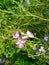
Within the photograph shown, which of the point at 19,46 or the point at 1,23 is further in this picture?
the point at 1,23

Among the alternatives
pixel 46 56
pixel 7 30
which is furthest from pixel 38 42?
pixel 7 30

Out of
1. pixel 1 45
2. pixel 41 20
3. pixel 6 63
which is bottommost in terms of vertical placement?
pixel 6 63

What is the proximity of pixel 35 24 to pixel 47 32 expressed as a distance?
4.4 inches

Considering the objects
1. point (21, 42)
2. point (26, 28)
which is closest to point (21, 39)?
point (21, 42)

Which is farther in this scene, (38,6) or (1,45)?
(38,6)

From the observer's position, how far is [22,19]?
1971 millimetres

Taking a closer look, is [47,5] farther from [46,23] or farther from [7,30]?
[7,30]

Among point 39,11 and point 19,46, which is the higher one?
point 39,11

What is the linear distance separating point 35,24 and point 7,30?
23 cm

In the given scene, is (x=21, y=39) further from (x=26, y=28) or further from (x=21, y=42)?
(x=26, y=28)

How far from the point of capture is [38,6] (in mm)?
2033

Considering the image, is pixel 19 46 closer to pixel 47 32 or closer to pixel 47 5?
pixel 47 32

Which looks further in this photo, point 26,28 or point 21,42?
point 26,28

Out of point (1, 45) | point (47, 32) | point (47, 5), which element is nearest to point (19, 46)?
point (1, 45)
